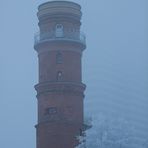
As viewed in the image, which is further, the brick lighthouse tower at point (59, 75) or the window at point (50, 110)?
the window at point (50, 110)

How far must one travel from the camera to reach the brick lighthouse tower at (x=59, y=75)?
198 feet

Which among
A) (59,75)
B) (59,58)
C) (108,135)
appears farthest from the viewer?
(59,58)

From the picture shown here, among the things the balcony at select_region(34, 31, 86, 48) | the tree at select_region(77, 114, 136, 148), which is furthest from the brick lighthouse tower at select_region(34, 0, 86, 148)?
the tree at select_region(77, 114, 136, 148)

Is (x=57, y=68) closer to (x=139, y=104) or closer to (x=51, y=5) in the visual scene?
(x=51, y=5)

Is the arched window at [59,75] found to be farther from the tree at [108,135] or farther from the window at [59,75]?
the tree at [108,135]

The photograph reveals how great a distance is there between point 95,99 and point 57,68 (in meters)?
21.2

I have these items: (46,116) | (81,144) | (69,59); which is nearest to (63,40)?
(69,59)

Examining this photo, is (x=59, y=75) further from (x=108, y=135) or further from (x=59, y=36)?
(x=108, y=135)

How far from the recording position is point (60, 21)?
62.3m

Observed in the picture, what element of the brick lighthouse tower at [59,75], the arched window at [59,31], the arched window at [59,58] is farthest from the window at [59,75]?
the arched window at [59,31]

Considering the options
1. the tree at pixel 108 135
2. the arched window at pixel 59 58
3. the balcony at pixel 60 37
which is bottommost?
the tree at pixel 108 135

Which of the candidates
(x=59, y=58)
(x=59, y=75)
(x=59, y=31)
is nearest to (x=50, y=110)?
(x=59, y=75)

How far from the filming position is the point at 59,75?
61.6 metres

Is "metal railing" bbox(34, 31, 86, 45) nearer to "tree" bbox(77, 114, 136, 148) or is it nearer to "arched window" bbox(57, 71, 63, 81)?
"arched window" bbox(57, 71, 63, 81)
